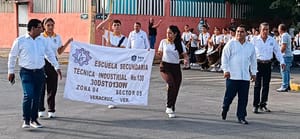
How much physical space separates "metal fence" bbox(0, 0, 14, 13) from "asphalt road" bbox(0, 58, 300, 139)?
71.1 feet

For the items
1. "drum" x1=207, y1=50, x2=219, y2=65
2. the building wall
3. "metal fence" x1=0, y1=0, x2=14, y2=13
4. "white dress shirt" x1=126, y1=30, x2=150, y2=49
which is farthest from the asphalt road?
"metal fence" x1=0, y1=0, x2=14, y2=13

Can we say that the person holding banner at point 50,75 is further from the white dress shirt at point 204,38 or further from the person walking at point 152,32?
the person walking at point 152,32

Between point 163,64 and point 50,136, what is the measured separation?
10.5 ft

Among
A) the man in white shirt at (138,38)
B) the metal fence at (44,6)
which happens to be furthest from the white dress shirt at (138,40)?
the metal fence at (44,6)

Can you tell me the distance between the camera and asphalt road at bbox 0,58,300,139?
400 inches

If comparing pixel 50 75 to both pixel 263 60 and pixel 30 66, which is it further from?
pixel 263 60

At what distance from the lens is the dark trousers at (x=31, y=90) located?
1045 centimetres

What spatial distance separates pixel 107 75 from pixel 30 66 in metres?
2.28

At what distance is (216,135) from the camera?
1022cm

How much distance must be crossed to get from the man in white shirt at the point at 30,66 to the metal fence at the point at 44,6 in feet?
75.5

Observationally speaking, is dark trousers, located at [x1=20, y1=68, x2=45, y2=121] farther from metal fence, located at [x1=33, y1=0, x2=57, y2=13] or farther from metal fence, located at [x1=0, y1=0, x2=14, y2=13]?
metal fence, located at [x1=0, y1=0, x2=14, y2=13]

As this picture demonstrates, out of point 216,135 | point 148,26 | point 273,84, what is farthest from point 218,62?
point 216,135

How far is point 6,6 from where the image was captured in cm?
3734

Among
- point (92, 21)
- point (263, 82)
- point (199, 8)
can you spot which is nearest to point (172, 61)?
point (263, 82)
